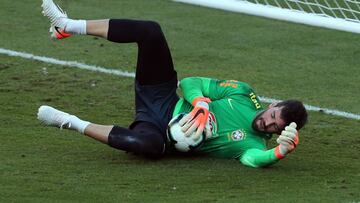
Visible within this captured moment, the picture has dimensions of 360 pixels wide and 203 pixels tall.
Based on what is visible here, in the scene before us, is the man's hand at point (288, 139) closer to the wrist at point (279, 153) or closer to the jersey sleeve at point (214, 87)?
the wrist at point (279, 153)

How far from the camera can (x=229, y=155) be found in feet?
23.7

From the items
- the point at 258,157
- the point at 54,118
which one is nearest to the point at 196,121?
the point at 258,157

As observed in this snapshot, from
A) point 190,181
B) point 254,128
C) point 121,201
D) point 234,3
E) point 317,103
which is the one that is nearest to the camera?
point 121,201

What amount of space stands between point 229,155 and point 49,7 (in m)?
1.59

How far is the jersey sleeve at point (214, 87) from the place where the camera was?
739cm

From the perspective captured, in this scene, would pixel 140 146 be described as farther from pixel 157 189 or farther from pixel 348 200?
pixel 348 200

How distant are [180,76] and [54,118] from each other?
8.33 ft

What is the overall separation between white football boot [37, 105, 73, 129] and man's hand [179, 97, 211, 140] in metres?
0.77

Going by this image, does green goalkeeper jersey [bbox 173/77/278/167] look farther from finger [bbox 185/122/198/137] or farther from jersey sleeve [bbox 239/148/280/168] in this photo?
finger [bbox 185/122/198/137]

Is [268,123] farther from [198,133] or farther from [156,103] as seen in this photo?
[156,103]

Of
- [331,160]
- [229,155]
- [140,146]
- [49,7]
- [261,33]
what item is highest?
[49,7]

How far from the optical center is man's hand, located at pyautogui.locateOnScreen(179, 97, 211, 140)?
6980 millimetres

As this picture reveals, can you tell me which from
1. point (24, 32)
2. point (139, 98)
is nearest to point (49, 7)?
point (139, 98)

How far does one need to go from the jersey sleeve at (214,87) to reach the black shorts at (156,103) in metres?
0.11
